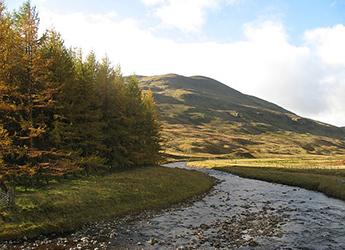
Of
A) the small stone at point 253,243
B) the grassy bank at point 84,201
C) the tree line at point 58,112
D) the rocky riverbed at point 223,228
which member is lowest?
the rocky riverbed at point 223,228

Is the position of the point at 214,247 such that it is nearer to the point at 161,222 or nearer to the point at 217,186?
the point at 161,222

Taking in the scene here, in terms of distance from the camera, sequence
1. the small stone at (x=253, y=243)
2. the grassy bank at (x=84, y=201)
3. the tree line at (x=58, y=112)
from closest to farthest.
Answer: the small stone at (x=253, y=243), the grassy bank at (x=84, y=201), the tree line at (x=58, y=112)

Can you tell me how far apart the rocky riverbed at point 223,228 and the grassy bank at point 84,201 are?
120 centimetres

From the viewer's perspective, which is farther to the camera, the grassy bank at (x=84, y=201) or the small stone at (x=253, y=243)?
the grassy bank at (x=84, y=201)

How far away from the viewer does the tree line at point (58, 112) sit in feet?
101

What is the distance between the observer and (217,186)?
53844 millimetres

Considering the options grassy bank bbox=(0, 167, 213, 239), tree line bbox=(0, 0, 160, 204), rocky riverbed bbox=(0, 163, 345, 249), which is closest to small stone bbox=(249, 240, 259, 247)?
rocky riverbed bbox=(0, 163, 345, 249)

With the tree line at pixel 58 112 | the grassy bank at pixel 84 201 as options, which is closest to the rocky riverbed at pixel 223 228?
the grassy bank at pixel 84 201

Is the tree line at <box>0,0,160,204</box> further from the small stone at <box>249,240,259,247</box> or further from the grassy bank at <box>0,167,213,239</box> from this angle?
the small stone at <box>249,240,259,247</box>

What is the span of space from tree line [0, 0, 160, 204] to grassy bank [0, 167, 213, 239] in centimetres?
221

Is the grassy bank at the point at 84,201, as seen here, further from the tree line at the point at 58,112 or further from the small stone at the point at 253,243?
the small stone at the point at 253,243

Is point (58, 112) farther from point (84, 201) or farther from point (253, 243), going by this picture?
point (253, 243)

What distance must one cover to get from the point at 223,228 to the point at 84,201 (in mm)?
11721

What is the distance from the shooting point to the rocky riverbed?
23.5m
